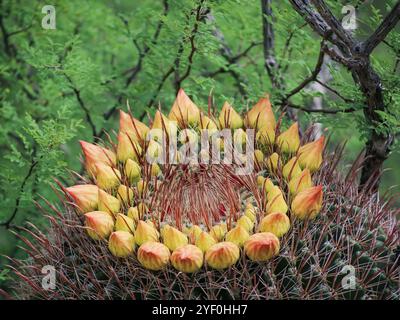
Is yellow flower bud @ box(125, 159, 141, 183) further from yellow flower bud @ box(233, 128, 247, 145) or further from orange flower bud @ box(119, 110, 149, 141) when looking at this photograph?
yellow flower bud @ box(233, 128, 247, 145)

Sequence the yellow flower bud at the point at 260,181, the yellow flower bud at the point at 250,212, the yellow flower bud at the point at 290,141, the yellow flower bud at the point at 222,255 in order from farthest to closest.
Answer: the yellow flower bud at the point at 290,141, the yellow flower bud at the point at 260,181, the yellow flower bud at the point at 250,212, the yellow flower bud at the point at 222,255

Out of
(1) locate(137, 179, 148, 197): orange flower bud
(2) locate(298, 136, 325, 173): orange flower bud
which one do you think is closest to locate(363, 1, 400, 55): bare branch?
(2) locate(298, 136, 325, 173): orange flower bud

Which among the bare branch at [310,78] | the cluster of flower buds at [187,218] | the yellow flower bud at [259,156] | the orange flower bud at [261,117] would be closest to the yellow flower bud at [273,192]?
the cluster of flower buds at [187,218]

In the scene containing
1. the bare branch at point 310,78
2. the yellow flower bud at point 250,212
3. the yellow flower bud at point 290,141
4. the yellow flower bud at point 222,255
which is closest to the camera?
the yellow flower bud at point 222,255

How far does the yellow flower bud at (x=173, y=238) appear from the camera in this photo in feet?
4.57

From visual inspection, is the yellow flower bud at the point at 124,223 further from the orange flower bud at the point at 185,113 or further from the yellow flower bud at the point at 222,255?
the orange flower bud at the point at 185,113

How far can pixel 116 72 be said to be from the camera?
2617 mm

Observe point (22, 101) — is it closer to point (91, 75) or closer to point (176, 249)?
point (91, 75)

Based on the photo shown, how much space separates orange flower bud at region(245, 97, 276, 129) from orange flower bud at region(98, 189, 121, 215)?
400 millimetres

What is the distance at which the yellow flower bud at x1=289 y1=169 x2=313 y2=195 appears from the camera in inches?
60.1

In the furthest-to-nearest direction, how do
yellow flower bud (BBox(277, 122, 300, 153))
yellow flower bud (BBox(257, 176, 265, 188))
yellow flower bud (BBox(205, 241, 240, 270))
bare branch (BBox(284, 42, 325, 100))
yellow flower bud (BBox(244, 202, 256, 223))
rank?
1. bare branch (BBox(284, 42, 325, 100))
2. yellow flower bud (BBox(277, 122, 300, 153))
3. yellow flower bud (BBox(257, 176, 265, 188))
4. yellow flower bud (BBox(244, 202, 256, 223))
5. yellow flower bud (BBox(205, 241, 240, 270))

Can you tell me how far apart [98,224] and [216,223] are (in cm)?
24

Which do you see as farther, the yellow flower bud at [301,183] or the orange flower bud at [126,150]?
the orange flower bud at [126,150]

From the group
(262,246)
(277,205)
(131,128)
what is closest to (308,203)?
(277,205)
